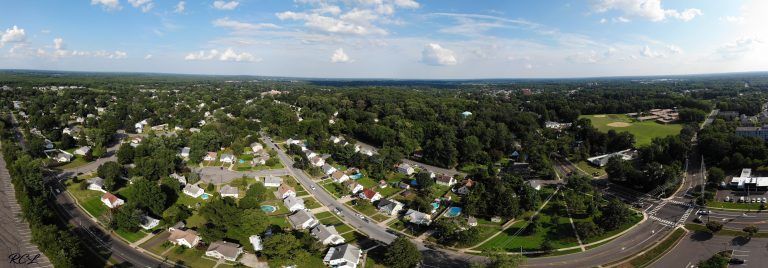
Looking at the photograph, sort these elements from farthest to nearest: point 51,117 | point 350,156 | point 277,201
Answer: point 51,117 → point 350,156 → point 277,201

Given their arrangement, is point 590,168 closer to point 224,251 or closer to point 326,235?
point 326,235

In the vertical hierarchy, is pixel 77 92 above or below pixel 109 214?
above

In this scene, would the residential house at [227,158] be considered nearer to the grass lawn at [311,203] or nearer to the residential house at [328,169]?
the residential house at [328,169]

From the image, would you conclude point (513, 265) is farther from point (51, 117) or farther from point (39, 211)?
point (51, 117)

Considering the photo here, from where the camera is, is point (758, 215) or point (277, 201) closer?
point (758, 215)

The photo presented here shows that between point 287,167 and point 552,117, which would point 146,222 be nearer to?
point 287,167

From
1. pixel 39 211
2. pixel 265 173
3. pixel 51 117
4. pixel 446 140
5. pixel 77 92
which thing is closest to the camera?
pixel 39 211

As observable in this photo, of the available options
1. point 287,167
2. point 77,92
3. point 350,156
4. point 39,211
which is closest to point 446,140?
point 350,156
